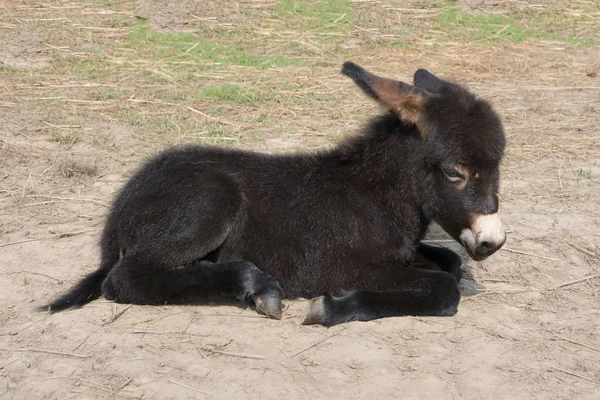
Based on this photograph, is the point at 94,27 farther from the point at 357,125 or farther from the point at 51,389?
the point at 51,389

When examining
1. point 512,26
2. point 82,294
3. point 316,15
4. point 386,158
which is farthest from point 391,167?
point 512,26

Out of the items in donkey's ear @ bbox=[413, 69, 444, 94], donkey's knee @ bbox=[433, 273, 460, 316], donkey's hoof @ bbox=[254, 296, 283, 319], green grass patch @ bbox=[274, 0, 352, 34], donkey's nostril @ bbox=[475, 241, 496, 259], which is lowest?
donkey's hoof @ bbox=[254, 296, 283, 319]

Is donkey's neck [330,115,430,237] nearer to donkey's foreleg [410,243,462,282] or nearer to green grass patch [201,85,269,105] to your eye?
donkey's foreleg [410,243,462,282]

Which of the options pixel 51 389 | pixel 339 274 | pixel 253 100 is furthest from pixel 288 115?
pixel 51 389

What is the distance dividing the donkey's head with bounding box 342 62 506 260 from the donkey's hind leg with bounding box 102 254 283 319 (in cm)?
136

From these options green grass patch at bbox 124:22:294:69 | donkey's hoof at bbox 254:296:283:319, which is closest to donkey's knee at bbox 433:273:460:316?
donkey's hoof at bbox 254:296:283:319

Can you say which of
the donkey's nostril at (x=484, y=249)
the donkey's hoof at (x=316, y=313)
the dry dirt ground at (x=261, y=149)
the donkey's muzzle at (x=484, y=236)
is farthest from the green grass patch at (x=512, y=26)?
the donkey's hoof at (x=316, y=313)

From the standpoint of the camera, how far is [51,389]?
14.9 ft

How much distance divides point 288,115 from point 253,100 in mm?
618

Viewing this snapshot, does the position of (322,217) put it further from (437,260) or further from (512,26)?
(512,26)

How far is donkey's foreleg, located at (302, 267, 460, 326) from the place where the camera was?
17.7ft

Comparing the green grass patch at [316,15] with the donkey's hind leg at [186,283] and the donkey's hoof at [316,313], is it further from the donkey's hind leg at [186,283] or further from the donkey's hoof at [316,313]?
the donkey's hoof at [316,313]

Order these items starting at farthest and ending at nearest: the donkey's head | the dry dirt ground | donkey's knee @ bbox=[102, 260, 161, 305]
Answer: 1. donkey's knee @ bbox=[102, 260, 161, 305]
2. the donkey's head
3. the dry dirt ground

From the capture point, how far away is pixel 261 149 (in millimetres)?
9000
